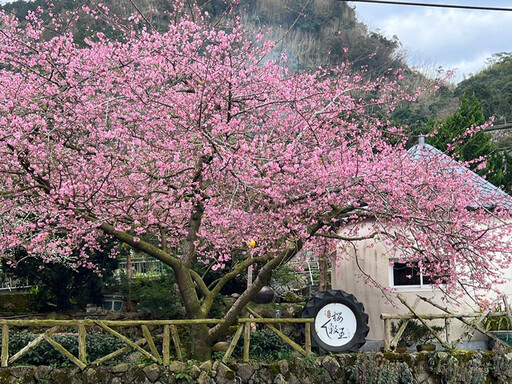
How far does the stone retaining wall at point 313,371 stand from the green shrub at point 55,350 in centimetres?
78

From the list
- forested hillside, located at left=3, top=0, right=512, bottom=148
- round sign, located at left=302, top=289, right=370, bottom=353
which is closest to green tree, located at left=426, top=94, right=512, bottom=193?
forested hillside, located at left=3, top=0, right=512, bottom=148

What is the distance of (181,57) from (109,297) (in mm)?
9839

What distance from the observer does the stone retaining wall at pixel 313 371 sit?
7633mm

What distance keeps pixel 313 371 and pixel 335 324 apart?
1183mm

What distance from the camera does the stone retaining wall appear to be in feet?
25.0

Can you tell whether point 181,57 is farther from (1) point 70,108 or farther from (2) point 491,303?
(2) point 491,303

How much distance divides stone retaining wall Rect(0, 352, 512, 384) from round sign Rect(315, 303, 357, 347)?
59cm

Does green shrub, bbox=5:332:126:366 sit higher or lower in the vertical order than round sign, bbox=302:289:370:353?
lower

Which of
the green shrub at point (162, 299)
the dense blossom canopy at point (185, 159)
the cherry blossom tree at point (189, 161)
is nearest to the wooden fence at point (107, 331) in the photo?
the cherry blossom tree at point (189, 161)

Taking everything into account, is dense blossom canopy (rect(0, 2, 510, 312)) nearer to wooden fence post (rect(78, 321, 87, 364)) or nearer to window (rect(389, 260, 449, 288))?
wooden fence post (rect(78, 321, 87, 364))

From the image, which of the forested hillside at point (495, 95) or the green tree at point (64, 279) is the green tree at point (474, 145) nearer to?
the forested hillside at point (495, 95)

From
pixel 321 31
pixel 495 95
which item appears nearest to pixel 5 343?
pixel 495 95

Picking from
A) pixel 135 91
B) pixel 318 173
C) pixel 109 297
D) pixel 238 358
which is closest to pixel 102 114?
pixel 135 91

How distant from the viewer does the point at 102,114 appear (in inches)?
311
